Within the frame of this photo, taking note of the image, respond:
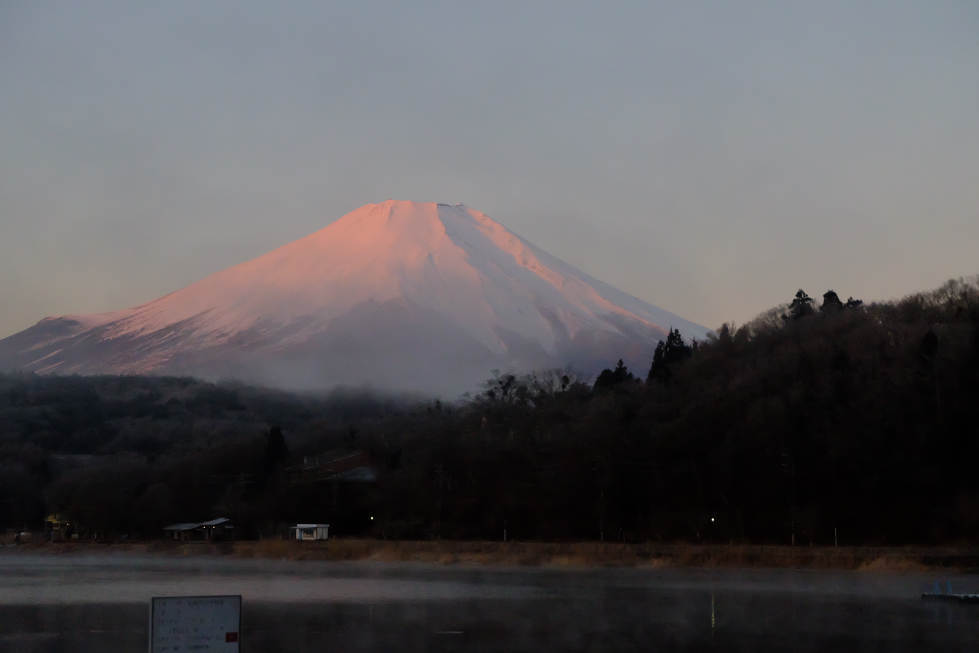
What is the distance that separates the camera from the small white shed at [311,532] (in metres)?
74.8

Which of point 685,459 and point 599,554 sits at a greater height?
point 685,459

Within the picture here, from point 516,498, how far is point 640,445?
788cm

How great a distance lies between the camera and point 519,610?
2991cm

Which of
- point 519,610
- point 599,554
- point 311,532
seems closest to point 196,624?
point 519,610

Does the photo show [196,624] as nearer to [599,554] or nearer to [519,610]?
[519,610]

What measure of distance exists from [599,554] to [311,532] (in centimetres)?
2509

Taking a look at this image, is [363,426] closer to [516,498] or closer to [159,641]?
[516,498]

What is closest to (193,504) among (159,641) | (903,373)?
(903,373)

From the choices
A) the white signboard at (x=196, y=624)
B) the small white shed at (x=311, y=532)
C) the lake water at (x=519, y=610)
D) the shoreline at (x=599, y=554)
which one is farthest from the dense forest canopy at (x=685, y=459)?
the white signboard at (x=196, y=624)

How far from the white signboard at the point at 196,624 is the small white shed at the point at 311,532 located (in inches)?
2507

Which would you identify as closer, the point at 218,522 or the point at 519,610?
the point at 519,610

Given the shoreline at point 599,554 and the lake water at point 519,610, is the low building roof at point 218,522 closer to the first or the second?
the shoreline at point 599,554

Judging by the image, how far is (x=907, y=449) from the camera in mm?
61094

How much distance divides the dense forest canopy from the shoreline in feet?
18.4
